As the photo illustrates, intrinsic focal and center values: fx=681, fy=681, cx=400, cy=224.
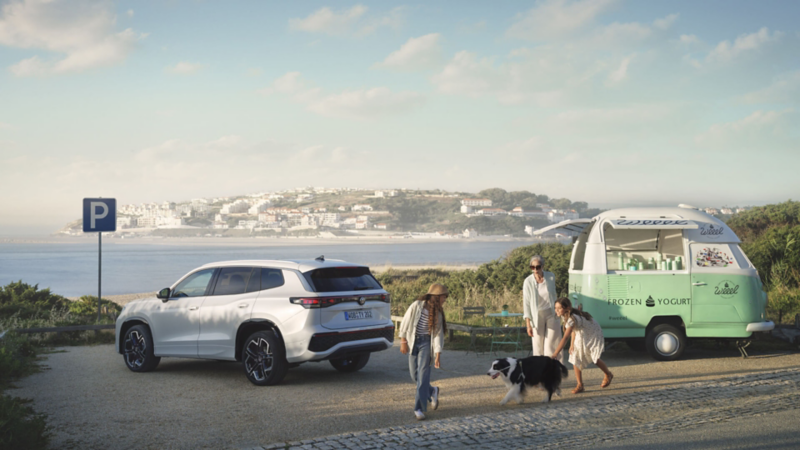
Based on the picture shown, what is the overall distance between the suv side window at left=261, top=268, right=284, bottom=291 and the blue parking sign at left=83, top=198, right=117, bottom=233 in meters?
7.74

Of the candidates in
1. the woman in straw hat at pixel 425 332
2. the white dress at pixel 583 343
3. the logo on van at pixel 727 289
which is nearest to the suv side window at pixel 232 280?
the woman in straw hat at pixel 425 332

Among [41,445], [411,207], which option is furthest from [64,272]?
[411,207]

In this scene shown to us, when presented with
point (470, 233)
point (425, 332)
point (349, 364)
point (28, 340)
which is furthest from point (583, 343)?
point (470, 233)

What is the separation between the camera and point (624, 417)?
283 inches

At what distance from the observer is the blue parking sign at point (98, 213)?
1553cm

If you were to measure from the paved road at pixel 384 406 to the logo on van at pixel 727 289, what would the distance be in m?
1.11

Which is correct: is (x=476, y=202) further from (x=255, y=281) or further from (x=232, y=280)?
(x=255, y=281)

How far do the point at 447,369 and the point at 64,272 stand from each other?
223 ft

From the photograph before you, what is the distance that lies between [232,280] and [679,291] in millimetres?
6996

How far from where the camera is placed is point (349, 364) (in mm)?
10594

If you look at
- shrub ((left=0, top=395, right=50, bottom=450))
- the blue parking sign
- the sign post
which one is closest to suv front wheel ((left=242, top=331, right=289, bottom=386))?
shrub ((left=0, top=395, right=50, bottom=450))

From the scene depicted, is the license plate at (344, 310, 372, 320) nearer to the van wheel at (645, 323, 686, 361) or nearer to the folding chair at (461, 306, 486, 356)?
the folding chair at (461, 306, 486, 356)

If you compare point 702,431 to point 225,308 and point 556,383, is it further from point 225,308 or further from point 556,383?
point 225,308

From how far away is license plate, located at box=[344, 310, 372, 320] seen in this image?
905 centimetres
